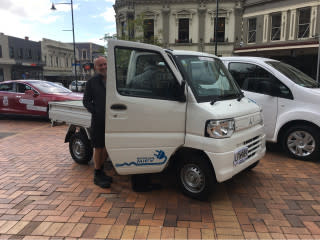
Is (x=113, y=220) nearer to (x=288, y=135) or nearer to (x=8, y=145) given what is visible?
(x=288, y=135)

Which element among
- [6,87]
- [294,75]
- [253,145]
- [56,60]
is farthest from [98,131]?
[56,60]

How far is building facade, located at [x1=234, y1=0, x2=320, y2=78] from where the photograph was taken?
60.0 feet

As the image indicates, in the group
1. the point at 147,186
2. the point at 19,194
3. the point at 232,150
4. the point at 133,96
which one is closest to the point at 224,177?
the point at 232,150

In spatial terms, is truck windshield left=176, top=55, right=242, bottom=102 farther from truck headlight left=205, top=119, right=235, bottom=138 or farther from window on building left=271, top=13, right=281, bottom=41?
window on building left=271, top=13, right=281, bottom=41

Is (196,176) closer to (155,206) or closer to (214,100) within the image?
(155,206)

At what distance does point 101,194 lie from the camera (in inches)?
154

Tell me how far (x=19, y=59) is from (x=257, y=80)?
47.1m

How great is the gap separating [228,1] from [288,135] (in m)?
22.6

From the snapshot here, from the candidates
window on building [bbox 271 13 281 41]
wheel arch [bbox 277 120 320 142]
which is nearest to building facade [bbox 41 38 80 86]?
→ window on building [bbox 271 13 281 41]

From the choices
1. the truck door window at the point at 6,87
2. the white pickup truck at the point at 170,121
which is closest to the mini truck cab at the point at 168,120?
the white pickup truck at the point at 170,121

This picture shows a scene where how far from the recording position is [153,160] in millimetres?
3629

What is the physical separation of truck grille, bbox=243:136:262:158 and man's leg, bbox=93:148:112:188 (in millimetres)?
2089

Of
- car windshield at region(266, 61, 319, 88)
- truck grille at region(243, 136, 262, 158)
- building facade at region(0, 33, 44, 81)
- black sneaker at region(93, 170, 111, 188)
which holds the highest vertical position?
building facade at region(0, 33, 44, 81)

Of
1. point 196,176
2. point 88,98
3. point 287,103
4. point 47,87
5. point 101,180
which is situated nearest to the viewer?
point 196,176
